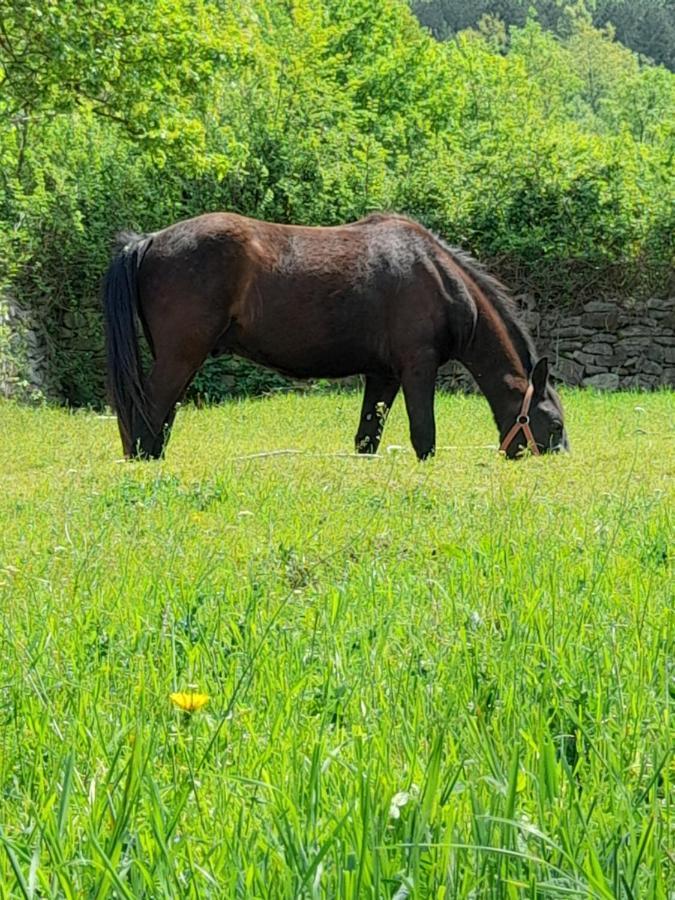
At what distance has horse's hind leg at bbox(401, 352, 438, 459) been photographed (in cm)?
876

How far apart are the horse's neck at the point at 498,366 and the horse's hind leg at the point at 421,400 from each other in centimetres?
51

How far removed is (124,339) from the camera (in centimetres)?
811

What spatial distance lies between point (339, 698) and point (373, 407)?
7.18m

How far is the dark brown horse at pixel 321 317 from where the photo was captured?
8.35 meters

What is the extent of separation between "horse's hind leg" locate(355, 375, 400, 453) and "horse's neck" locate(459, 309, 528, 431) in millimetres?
750

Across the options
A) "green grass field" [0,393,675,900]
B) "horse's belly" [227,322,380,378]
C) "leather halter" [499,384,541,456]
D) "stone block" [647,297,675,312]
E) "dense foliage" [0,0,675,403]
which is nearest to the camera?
"green grass field" [0,393,675,900]

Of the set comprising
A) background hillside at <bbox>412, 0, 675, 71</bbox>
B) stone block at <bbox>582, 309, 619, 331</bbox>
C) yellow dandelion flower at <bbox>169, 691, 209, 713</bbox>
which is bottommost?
stone block at <bbox>582, 309, 619, 331</bbox>

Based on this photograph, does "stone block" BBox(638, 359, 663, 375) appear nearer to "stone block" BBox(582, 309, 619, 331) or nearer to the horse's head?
"stone block" BBox(582, 309, 619, 331)

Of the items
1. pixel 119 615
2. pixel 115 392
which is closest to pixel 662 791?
pixel 119 615

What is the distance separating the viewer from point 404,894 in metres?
1.30

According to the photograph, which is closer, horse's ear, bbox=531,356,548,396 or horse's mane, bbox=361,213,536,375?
horse's ear, bbox=531,356,548,396

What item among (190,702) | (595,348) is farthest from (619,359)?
(190,702)

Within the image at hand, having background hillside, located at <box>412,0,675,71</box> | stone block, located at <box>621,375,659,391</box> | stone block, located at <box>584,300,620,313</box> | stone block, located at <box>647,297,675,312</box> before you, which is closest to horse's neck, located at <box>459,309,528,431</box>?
stone block, located at <box>584,300,620,313</box>

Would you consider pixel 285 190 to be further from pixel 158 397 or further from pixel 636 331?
pixel 158 397
